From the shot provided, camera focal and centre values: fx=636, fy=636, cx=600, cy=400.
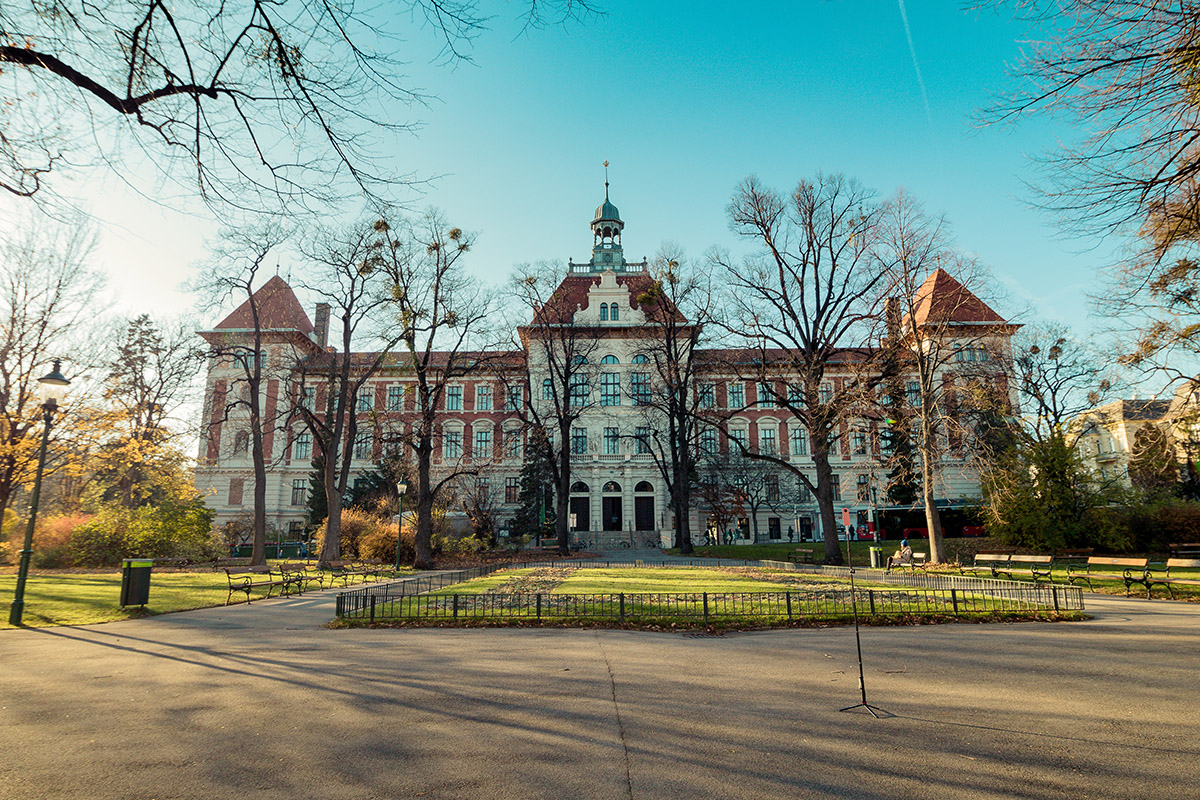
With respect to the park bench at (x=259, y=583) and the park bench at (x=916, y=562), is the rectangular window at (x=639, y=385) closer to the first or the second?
the park bench at (x=916, y=562)

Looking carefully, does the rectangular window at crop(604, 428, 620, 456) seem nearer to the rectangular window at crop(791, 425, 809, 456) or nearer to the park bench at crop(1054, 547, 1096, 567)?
the rectangular window at crop(791, 425, 809, 456)

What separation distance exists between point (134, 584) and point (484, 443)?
4369cm

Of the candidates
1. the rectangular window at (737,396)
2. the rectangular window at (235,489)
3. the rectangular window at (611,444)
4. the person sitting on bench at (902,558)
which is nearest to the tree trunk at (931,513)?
the person sitting on bench at (902,558)

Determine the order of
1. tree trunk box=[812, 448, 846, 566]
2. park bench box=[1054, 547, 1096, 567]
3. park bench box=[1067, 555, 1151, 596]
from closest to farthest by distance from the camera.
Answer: park bench box=[1067, 555, 1151, 596]
tree trunk box=[812, 448, 846, 566]
park bench box=[1054, 547, 1096, 567]

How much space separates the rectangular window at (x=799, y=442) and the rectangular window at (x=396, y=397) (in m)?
35.1

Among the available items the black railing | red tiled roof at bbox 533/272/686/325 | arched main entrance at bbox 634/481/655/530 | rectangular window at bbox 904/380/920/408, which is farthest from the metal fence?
arched main entrance at bbox 634/481/655/530

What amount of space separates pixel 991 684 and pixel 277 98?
30.0ft

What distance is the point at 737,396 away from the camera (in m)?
57.6

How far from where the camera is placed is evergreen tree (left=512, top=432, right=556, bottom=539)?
44781 mm

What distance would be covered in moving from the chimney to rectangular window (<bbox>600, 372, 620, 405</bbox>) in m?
24.3

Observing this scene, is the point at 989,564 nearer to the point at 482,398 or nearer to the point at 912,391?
the point at 912,391

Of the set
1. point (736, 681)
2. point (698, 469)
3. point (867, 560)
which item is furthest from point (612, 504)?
point (736, 681)

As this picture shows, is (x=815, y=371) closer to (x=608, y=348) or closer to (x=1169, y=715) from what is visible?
(x=1169, y=715)

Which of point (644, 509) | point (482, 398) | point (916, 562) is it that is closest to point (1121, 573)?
point (916, 562)
